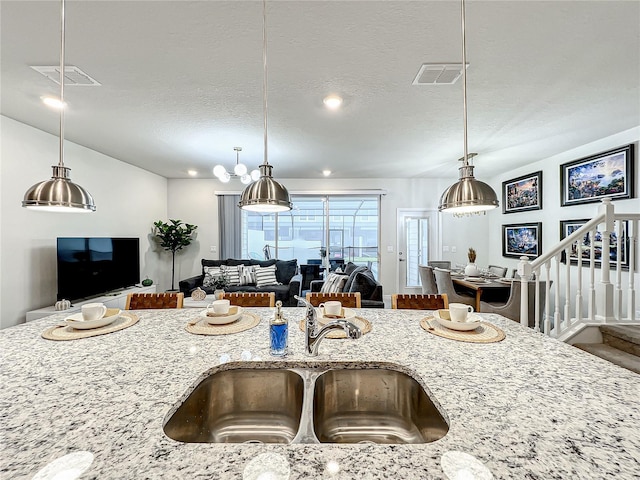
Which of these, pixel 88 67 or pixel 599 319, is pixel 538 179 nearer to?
pixel 599 319

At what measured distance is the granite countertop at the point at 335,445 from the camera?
0.56 metres

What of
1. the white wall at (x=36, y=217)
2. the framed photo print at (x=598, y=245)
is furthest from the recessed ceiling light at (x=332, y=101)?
the white wall at (x=36, y=217)

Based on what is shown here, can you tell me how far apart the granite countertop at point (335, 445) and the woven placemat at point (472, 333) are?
4cm

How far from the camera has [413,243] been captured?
593cm

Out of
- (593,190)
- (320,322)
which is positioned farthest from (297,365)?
(593,190)

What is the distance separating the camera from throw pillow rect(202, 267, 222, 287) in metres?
4.82

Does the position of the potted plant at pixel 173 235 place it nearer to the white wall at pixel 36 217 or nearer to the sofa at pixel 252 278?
the sofa at pixel 252 278

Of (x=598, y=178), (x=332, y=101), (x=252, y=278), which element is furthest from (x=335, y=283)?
(x=598, y=178)

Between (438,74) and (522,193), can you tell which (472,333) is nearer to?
(438,74)

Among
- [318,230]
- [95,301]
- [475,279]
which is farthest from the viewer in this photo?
[318,230]

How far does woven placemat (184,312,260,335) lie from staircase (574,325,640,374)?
260 centimetres

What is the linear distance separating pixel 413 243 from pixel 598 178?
117 inches

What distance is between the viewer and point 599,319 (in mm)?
2436

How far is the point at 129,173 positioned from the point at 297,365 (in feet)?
16.2
